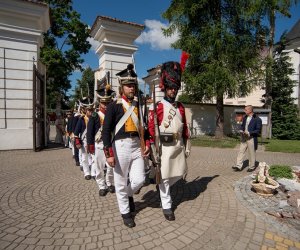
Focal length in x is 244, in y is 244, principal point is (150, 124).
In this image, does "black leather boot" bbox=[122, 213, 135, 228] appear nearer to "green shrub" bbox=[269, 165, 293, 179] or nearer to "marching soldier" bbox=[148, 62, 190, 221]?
"marching soldier" bbox=[148, 62, 190, 221]

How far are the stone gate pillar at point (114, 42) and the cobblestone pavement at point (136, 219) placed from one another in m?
4.39

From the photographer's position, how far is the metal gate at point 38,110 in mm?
9773

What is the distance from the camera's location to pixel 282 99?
19141 mm

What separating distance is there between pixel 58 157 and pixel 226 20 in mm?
12667

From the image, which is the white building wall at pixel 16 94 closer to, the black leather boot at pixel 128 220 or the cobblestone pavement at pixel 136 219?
the cobblestone pavement at pixel 136 219

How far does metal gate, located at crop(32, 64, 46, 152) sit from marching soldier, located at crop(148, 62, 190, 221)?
7.45 metres

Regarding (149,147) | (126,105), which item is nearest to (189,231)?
(149,147)

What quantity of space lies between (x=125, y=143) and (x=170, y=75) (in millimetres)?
1285

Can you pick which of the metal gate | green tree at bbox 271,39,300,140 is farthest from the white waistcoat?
green tree at bbox 271,39,300,140

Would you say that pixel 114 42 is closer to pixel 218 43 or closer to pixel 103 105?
pixel 103 105

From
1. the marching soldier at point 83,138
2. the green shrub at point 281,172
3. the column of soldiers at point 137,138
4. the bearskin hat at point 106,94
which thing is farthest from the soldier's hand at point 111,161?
the green shrub at point 281,172

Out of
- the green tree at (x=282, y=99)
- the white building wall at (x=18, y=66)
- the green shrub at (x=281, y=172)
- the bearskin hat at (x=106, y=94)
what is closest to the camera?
the bearskin hat at (x=106, y=94)

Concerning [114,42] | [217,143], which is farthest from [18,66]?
[217,143]

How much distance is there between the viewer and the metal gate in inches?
385
